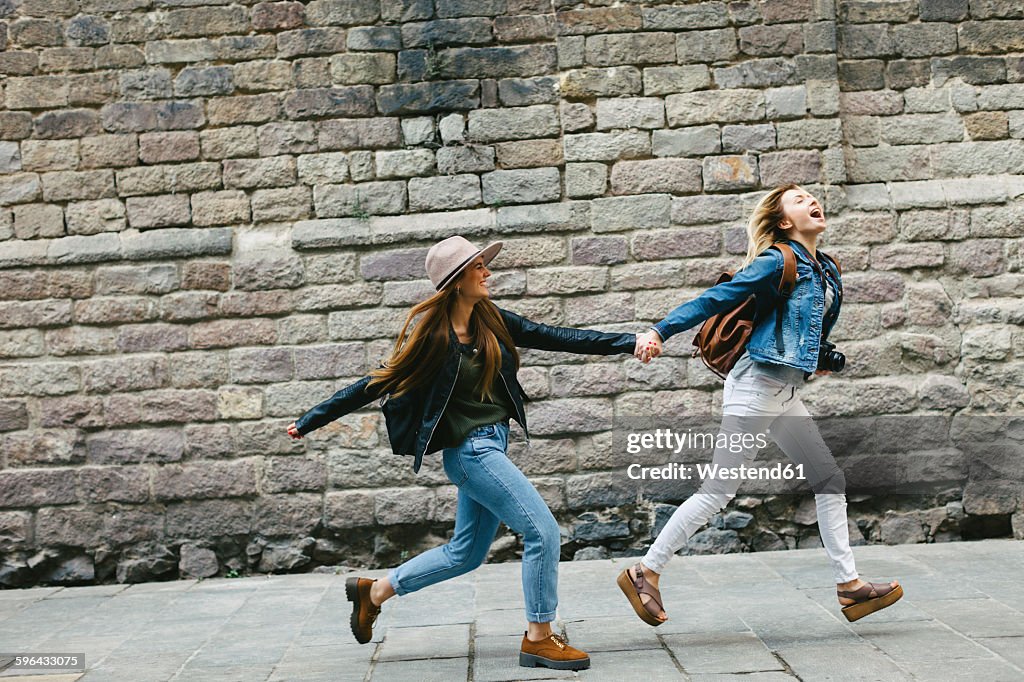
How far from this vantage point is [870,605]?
3.88m

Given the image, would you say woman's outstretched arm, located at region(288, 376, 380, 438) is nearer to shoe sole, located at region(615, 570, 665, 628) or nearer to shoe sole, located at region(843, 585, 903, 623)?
shoe sole, located at region(615, 570, 665, 628)

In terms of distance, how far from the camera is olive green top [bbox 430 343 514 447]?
3.60m

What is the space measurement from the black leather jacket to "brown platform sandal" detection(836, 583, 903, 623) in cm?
132

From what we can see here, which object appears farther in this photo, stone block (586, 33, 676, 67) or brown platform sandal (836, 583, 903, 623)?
stone block (586, 33, 676, 67)

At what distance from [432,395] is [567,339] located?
572 mm

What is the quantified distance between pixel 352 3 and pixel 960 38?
3537 mm

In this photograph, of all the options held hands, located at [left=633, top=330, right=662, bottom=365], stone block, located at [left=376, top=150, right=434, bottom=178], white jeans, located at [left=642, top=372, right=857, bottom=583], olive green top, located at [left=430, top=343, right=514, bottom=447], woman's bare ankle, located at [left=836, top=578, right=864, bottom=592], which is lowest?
woman's bare ankle, located at [left=836, top=578, right=864, bottom=592]

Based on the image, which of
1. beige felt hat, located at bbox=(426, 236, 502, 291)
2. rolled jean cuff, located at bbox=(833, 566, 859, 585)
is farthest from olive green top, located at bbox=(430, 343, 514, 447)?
rolled jean cuff, located at bbox=(833, 566, 859, 585)

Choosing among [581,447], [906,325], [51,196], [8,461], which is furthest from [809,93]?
[8,461]

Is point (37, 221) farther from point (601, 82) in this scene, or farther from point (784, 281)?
point (784, 281)

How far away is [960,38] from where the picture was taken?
5.84 metres

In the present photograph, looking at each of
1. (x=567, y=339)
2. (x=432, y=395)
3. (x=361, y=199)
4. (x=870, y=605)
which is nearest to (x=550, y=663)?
(x=432, y=395)

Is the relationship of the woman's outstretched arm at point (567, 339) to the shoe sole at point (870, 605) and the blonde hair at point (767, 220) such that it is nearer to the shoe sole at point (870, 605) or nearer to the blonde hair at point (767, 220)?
the blonde hair at point (767, 220)

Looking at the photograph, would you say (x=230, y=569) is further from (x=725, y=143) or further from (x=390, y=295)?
(x=725, y=143)
